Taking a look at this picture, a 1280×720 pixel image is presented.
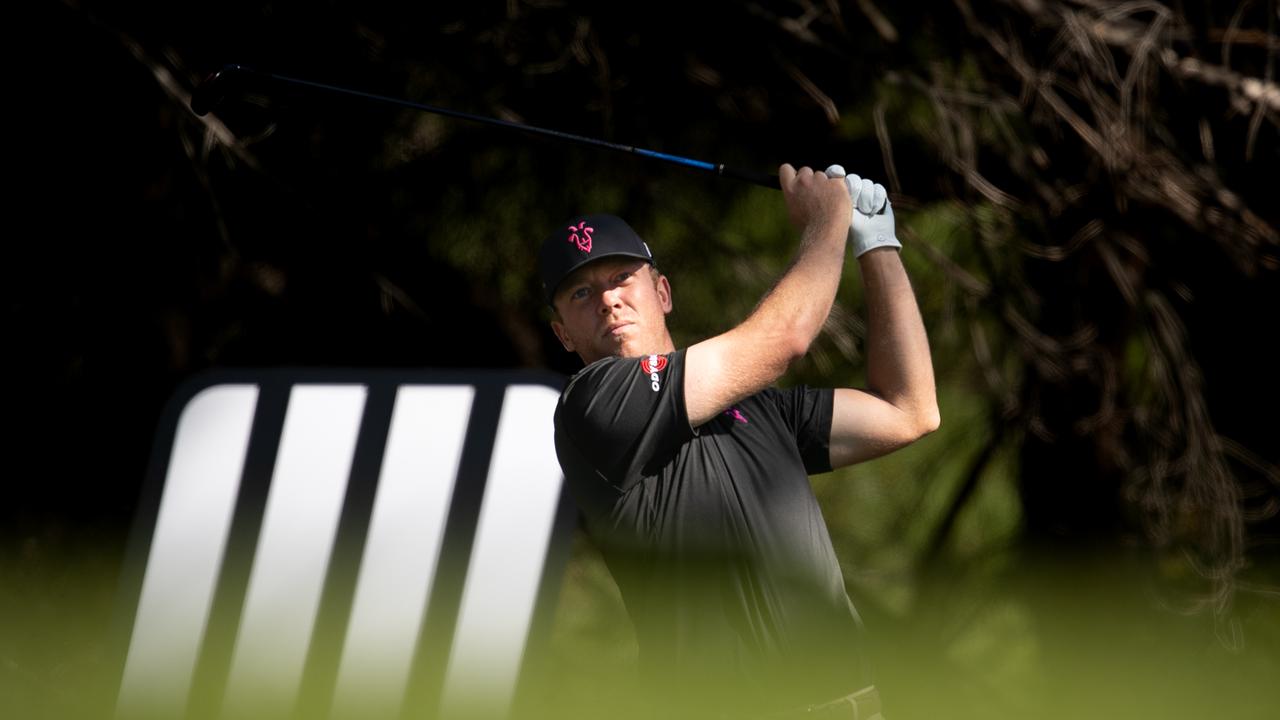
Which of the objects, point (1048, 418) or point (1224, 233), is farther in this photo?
point (1048, 418)

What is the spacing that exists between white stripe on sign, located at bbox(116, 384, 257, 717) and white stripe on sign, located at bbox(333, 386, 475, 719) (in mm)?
354

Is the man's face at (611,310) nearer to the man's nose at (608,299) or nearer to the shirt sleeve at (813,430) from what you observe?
the man's nose at (608,299)

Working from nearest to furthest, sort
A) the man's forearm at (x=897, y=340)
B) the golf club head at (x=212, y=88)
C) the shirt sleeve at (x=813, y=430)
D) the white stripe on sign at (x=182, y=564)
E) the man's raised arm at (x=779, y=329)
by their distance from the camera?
1. the man's raised arm at (x=779, y=329)
2. the man's forearm at (x=897, y=340)
3. the shirt sleeve at (x=813, y=430)
4. the golf club head at (x=212, y=88)
5. the white stripe on sign at (x=182, y=564)

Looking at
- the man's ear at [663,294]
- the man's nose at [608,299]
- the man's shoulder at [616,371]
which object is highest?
the man's ear at [663,294]

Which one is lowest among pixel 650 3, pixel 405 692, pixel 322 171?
pixel 405 692

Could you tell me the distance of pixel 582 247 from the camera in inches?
87.0

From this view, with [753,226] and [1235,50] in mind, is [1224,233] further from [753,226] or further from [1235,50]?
[753,226]

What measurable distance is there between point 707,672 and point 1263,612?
9.44ft

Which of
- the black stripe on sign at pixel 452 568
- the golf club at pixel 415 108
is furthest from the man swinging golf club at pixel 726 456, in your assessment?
the black stripe on sign at pixel 452 568

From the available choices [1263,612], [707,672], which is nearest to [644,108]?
[707,672]

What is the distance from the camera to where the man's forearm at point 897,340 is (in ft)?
7.09

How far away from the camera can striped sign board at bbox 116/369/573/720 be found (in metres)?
3.10

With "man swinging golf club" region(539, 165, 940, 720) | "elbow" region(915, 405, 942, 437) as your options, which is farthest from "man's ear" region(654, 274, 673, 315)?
"elbow" region(915, 405, 942, 437)

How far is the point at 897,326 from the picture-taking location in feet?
7.08
